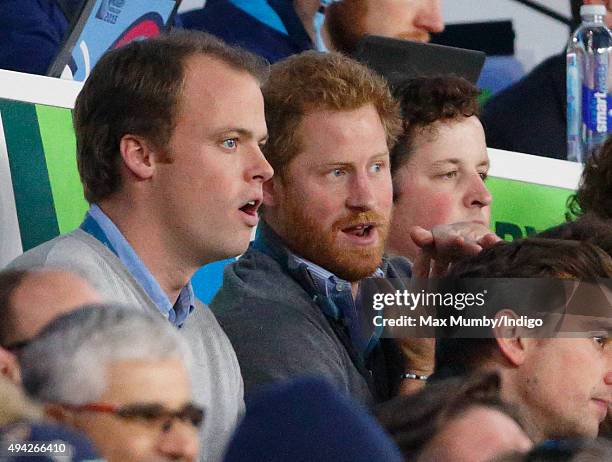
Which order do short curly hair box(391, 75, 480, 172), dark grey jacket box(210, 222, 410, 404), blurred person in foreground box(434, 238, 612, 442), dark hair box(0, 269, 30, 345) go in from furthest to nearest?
short curly hair box(391, 75, 480, 172), dark grey jacket box(210, 222, 410, 404), blurred person in foreground box(434, 238, 612, 442), dark hair box(0, 269, 30, 345)

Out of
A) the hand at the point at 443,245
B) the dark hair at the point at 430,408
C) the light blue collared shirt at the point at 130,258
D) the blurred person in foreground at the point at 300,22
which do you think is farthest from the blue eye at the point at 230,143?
the blurred person in foreground at the point at 300,22

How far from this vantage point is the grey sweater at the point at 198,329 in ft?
6.23

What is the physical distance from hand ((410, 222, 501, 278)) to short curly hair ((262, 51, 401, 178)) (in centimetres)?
28

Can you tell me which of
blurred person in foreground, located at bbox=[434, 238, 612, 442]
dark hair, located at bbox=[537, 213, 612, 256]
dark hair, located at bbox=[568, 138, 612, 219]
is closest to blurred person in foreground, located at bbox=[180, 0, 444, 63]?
dark hair, located at bbox=[568, 138, 612, 219]

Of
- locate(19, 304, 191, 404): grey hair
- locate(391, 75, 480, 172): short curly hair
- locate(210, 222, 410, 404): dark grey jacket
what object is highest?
locate(19, 304, 191, 404): grey hair

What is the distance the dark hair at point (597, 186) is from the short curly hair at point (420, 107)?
0.34 m

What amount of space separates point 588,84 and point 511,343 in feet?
6.55

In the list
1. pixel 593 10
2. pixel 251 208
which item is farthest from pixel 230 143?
pixel 593 10

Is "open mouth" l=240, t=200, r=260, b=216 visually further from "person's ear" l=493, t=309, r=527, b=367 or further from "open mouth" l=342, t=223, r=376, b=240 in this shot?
"person's ear" l=493, t=309, r=527, b=367

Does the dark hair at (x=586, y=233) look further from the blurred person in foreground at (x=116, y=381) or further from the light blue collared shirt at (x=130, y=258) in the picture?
the blurred person in foreground at (x=116, y=381)

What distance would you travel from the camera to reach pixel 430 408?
4.61 feet

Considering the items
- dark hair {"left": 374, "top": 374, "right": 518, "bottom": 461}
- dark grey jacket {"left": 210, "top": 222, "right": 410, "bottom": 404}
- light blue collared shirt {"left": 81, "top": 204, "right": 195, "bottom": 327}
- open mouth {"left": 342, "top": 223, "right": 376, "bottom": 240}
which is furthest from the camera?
open mouth {"left": 342, "top": 223, "right": 376, "bottom": 240}

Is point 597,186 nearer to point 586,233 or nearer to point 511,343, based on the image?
point 586,233

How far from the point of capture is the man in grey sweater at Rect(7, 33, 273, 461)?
80.9 inches
